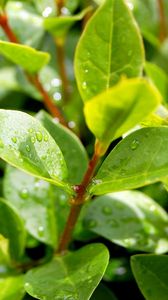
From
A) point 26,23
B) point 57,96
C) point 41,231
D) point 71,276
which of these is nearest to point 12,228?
point 41,231

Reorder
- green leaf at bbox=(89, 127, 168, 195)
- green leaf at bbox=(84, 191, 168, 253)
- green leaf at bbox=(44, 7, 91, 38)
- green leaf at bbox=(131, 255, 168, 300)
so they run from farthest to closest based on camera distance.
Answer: green leaf at bbox=(44, 7, 91, 38) → green leaf at bbox=(84, 191, 168, 253) → green leaf at bbox=(131, 255, 168, 300) → green leaf at bbox=(89, 127, 168, 195)

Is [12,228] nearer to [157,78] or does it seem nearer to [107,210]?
[107,210]

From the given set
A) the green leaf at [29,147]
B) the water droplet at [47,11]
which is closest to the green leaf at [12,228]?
the green leaf at [29,147]

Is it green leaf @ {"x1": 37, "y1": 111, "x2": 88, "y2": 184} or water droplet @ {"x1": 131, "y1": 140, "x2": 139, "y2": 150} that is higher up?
water droplet @ {"x1": 131, "y1": 140, "x2": 139, "y2": 150}

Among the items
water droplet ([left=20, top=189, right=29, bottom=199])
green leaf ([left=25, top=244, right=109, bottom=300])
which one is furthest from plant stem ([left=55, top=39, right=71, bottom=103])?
green leaf ([left=25, top=244, right=109, bottom=300])

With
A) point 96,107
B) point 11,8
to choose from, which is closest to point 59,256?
point 96,107

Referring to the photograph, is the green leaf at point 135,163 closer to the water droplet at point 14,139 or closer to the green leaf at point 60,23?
the water droplet at point 14,139

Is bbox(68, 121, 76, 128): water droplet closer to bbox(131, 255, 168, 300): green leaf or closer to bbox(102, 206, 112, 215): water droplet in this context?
bbox(102, 206, 112, 215): water droplet
